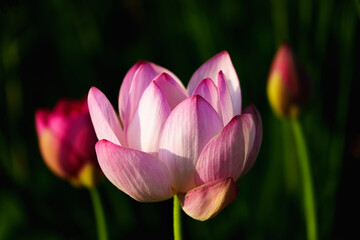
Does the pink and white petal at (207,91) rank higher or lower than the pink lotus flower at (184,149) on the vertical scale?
higher

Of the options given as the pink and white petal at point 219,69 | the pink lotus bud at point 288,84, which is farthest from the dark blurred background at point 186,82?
the pink and white petal at point 219,69

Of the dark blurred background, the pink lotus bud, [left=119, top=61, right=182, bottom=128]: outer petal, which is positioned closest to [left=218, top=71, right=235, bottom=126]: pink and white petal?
[left=119, top=61, right=182, bottom=128]: outer petal

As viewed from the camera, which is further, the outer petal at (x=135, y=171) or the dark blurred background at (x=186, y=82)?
the dark blurred background at (x=186, y=82)

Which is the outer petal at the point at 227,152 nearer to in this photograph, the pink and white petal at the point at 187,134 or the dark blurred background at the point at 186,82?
the pink and white petal at the point at 187,134

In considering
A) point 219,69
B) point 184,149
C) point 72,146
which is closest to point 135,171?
point 184,149

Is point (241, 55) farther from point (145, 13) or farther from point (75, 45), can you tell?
point (75, 45)

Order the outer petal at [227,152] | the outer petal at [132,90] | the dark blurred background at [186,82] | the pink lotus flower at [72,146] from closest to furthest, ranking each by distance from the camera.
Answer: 1. the outer petal at [227,152]
2. the outer petal at [132,90]
3. the pink lotus flower at [72,146]
4. the dark blurred background at [186,82]
